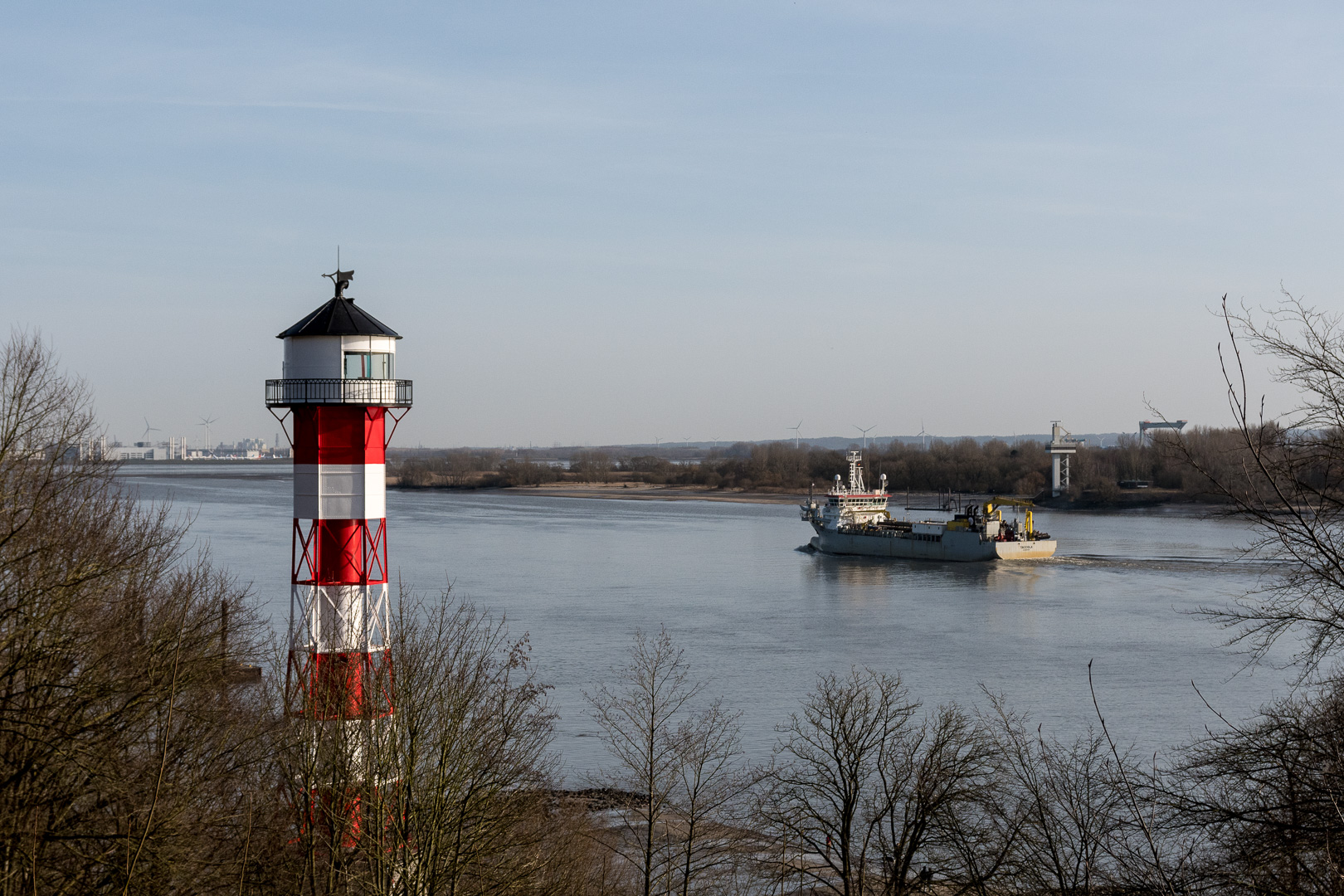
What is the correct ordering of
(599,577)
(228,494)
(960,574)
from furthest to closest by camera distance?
(228,494), (960,574), (599,577)

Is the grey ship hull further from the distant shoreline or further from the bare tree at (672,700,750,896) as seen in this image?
the bare tree at (672,700,750,896)

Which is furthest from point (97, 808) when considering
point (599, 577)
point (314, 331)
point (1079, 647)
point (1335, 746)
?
point (599, 577)

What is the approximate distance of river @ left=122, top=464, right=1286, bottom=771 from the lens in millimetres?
27641

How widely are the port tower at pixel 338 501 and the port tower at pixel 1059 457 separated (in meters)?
98.8

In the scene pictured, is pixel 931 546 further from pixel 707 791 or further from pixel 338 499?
pixel 338 499

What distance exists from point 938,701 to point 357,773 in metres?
17.4

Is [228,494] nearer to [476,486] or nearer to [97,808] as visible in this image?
[476,486]

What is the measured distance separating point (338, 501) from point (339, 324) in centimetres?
227

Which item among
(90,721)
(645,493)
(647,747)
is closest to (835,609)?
(647,747)

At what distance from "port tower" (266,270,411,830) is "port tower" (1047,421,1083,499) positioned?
3889 inches

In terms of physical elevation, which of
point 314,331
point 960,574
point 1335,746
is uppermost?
point 314,331

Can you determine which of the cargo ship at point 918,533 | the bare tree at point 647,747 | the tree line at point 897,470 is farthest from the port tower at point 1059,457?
the bare tree at point 647,747

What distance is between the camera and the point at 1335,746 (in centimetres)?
762

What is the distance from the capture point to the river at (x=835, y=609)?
2764 centimetres
